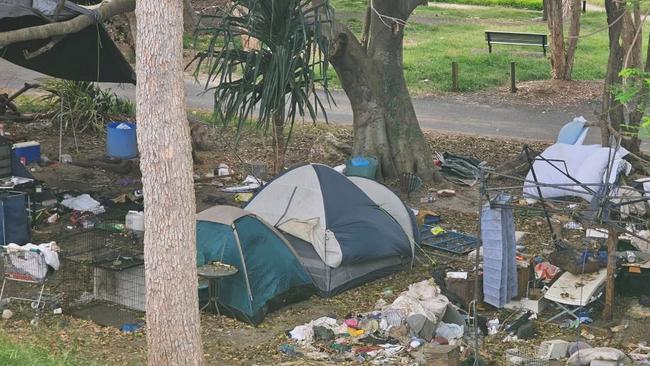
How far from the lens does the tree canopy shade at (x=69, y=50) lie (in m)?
13.2

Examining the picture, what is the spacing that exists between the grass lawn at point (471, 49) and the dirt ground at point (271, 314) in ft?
20.4

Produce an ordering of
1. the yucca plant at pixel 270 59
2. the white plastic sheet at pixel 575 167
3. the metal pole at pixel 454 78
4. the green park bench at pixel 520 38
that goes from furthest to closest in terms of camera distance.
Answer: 1. the green park bench at pixel 520 38
2. the metal pole at pixel 454 78
3. the white plastic sheet at pixel 575 167
4. the yucca plant at pixel 270 59

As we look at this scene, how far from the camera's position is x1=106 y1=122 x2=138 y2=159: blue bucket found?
17062 mm

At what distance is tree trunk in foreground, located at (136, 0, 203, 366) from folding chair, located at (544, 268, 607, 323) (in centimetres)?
454

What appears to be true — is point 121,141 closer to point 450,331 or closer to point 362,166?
point 362,166

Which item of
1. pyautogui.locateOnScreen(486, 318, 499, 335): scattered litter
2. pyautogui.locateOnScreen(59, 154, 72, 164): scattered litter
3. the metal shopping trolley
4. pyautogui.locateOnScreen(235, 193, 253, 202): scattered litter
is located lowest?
pyautogui.locateOnScreen(486, 318, 499, 335): scattered litter

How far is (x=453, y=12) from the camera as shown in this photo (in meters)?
40.2

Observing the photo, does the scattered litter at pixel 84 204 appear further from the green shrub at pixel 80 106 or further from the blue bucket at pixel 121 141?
the green shrub at pixel 80 106

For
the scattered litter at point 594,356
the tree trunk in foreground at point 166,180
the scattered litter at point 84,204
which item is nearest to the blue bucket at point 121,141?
the scattered litter at point 84,204

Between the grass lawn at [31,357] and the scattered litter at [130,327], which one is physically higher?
the grass lawn at [31,357]

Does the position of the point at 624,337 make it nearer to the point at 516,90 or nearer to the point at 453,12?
the point at 516,90

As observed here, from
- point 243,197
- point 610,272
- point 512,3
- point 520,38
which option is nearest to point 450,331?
point 610,272

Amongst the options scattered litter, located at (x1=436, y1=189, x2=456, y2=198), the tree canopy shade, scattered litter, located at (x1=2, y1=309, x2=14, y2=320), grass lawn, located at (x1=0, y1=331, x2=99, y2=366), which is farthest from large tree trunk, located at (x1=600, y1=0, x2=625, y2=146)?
grass lawn, located at (x1=0, y1=331, x2=99, y2=366)

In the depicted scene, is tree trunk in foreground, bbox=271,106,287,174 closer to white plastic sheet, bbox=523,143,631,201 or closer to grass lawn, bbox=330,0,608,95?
white plastic sheet, bbox=523,143,631,201
